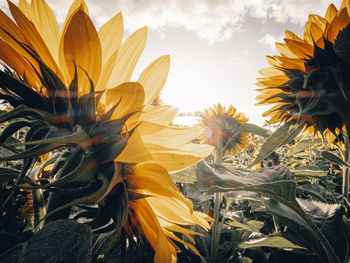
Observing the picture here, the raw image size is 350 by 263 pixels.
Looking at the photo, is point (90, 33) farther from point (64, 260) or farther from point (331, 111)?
point (331, 111)

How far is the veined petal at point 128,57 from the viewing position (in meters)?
0.58

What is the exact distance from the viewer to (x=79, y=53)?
450 mm

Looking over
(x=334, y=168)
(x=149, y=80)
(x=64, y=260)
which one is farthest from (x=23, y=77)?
(x=334, y=168)

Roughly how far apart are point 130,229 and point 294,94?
1.08 m

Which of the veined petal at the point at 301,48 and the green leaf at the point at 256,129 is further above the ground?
the veined petal at the point at 301,48

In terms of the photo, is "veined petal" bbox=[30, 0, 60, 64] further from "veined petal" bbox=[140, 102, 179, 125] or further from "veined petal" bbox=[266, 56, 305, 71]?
"veined petal" bbox=[266, 56, 305, 71]

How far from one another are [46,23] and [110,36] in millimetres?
Answer: 155

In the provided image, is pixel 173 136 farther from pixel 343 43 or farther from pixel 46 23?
pixel 343 43

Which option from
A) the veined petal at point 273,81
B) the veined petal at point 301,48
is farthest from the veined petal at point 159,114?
the veined petal at point 273,81

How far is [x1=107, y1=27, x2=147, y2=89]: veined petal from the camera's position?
0.58m

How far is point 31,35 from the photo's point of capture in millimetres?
432

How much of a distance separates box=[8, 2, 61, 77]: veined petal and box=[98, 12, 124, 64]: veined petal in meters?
0.13

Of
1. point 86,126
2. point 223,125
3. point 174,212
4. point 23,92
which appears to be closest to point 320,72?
point 174,212

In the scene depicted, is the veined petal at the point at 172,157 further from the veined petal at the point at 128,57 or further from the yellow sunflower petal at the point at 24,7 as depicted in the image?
the yellow sunflower petal at the point at 24,7
